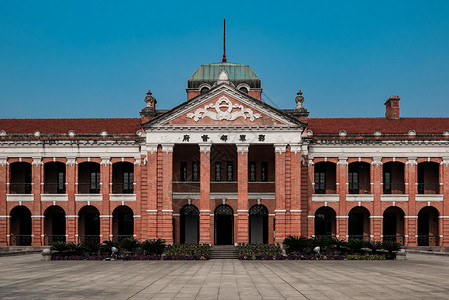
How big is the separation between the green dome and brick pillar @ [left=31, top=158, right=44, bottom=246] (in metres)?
14.9

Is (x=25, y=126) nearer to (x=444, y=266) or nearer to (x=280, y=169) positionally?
(x=280, y=169)

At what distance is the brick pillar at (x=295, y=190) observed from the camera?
3916 cm

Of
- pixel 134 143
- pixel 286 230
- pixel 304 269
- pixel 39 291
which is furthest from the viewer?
pixel 134 143

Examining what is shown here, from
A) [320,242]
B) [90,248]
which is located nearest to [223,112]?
[320,242]

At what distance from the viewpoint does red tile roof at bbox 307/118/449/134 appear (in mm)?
46000

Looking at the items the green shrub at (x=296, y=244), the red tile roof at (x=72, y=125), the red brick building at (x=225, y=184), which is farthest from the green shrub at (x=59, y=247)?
the red tile roof at (x=72, y=125)

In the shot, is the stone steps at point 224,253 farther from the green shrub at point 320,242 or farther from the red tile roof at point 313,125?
the red tile roof at point 313,125

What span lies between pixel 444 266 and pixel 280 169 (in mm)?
14540

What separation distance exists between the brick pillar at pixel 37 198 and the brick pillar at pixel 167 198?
11.9 m

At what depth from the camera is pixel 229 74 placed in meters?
48.1

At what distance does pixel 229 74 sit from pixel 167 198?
1462 cm

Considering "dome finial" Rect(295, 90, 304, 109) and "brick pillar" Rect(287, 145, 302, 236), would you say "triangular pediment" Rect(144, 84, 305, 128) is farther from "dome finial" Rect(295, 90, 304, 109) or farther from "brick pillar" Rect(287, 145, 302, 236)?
"dome finial" Rect(295, 90, 304, 109)

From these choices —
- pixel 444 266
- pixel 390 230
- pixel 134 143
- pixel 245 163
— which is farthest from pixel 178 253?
pixel 390 230

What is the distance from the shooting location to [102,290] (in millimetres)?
18188
